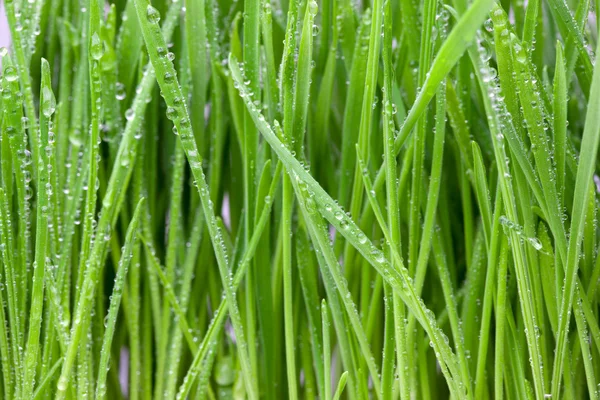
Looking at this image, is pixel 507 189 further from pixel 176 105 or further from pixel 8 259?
pixel 8 259

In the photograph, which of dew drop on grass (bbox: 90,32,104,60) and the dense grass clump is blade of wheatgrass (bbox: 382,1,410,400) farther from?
dew drop on grass (bbox: 90,32,104,60)

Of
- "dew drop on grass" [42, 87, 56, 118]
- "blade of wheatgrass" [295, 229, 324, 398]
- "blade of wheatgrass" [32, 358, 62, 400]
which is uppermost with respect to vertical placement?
"dew drop on grass" [42, 87, 56, 118]

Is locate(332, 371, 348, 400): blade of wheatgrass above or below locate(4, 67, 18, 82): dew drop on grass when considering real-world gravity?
below

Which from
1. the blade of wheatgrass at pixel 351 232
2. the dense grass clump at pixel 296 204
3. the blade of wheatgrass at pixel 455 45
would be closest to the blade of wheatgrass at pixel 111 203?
the dense grass clump at pixel 296 204

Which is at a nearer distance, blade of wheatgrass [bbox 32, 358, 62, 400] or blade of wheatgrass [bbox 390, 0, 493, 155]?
blade of wheatgrass [bbox 390, 0, 493, 155]

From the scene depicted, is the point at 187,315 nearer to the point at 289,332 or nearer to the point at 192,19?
the point at 289,332

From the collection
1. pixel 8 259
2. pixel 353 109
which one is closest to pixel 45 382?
pixel 8 259

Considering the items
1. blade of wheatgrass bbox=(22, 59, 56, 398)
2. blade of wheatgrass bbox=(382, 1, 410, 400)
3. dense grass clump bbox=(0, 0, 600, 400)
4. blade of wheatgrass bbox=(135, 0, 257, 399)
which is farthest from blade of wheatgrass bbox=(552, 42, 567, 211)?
blade of wheatgrass bbox=(22, 59, 56, 398)

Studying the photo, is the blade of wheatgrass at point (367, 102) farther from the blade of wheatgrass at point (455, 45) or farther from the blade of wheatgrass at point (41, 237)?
the blade of wheatgrass at point (41, 237)

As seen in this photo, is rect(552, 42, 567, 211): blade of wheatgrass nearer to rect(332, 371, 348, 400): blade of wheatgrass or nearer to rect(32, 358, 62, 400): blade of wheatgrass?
rect(332, 371, 348, 400): blade of wheatgrass
